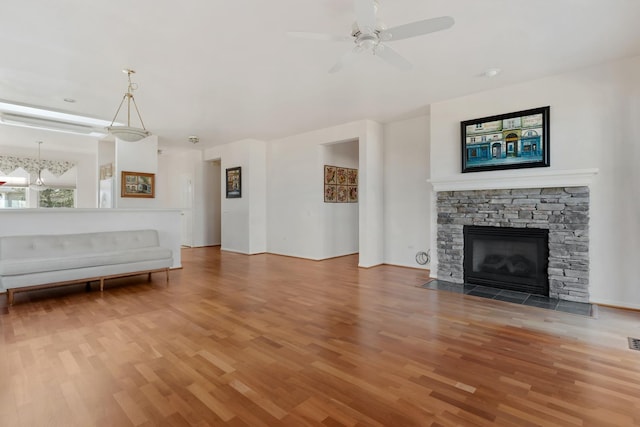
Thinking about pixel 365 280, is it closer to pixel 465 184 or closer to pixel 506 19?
pixel 465 184

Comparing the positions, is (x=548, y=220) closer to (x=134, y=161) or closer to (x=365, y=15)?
(x=365, y=15)

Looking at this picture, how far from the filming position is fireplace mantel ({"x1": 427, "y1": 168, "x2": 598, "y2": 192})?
12.1 ft

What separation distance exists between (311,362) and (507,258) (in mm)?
3342

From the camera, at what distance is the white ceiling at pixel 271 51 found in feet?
8.72

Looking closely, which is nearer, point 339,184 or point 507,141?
point 507,141

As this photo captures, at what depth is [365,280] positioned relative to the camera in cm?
493

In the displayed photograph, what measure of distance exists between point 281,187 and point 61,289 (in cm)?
450

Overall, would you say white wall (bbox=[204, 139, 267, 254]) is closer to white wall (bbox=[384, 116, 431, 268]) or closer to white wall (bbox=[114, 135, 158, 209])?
white wall (bbox=[114, 135, 158, 209])

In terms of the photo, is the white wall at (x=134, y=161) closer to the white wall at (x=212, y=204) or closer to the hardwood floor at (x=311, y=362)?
the white wall at (x=212, y=204)

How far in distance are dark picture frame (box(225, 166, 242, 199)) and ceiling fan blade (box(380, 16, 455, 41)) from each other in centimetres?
601

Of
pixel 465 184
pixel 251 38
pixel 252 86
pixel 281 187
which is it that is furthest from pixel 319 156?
pixel 251 38

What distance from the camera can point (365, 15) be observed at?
2.23 meters

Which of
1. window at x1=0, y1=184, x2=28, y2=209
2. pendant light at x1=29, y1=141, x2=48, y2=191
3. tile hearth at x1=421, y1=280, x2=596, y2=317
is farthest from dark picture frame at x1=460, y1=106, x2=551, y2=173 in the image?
window at x1=0, y1=184, x2=28, y2=209

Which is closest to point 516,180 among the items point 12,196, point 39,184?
point 39,184
